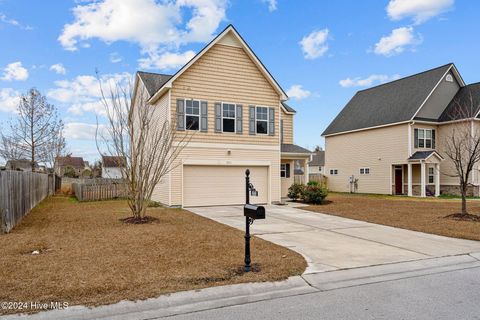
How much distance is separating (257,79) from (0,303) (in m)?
15.5

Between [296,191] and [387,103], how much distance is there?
47.0 ft

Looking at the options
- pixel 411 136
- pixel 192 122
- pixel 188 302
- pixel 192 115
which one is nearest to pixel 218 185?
pixel 192 122

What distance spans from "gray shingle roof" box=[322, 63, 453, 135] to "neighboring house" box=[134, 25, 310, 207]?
1272cm

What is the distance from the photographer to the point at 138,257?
689cm

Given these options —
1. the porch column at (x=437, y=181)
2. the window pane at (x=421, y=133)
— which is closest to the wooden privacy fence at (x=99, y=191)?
the window pane at (x=421, y=133)

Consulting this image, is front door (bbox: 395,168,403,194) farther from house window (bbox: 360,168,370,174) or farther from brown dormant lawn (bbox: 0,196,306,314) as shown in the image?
brown dormant lawn (bbox: 0,196,306,314)

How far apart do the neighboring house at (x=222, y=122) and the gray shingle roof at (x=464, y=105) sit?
48.4 ft

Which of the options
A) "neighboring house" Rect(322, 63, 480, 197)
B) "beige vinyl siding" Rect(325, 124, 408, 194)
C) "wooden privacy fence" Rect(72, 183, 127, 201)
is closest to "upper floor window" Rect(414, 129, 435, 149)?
"neighboring house" Rect(322, 63, 480, 197)

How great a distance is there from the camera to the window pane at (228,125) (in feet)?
57.6

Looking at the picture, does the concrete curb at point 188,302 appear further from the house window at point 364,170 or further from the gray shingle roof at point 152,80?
the house window at point 364,170

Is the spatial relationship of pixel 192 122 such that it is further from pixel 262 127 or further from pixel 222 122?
pixel 262 127

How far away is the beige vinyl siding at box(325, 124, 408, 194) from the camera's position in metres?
27.0

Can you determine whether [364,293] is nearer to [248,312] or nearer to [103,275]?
[248,312]

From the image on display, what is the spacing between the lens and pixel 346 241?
9.12 metres
